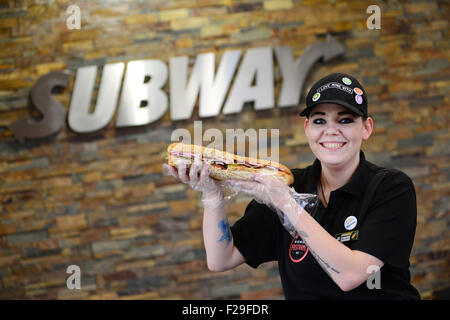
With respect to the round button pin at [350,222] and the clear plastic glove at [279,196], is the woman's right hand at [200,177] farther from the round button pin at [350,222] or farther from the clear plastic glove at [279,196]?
the round button pin at [350,222]

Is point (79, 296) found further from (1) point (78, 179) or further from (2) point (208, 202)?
(2) point (208, 202)

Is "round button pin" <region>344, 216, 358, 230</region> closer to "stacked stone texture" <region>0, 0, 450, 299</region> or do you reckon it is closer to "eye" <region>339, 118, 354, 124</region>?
"eye" <region>339, 118, 354, 124</region>

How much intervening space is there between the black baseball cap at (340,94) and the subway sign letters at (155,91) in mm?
2246

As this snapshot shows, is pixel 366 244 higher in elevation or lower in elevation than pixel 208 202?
lower

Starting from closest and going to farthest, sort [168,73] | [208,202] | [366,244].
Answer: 1. [366,244]
2. [208,202]
3. [168,73]

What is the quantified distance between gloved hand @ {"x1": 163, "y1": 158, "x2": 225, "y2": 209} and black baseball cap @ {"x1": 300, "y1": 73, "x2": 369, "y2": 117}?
0.39 m

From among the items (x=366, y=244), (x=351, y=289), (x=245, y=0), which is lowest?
(x=351, y=289)

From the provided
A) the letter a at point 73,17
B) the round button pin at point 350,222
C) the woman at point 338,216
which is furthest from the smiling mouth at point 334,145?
the letter a at point 73,17

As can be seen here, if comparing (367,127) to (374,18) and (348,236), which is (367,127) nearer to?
(348,236)

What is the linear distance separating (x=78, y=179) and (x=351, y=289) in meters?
2.82

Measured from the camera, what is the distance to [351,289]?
1.35 metres

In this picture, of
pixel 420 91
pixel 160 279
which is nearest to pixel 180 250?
pixel 160 279

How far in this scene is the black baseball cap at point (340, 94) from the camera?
1.40 m

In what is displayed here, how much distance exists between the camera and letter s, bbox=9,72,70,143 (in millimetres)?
3607
